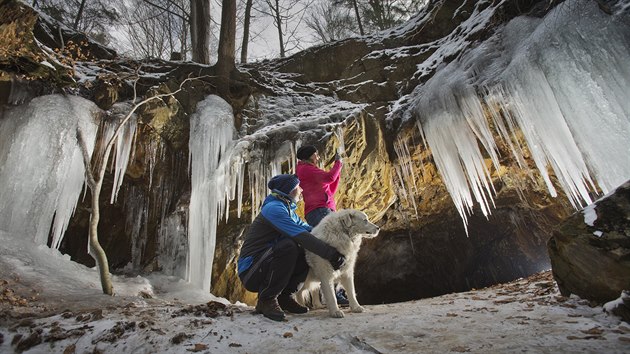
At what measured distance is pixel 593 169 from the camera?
13.9 ft

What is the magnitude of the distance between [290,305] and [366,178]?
432cm

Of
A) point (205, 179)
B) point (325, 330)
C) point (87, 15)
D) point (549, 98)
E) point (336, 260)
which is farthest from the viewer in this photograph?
point (87, 15)

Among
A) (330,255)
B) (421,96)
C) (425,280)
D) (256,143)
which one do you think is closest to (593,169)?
(421,96)

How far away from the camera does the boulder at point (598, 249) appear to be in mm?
2057

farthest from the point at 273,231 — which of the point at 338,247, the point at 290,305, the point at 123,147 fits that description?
the point at 123,147

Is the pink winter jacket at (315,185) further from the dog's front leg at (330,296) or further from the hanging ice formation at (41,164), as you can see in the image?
the hanging ice formation at (41,164)

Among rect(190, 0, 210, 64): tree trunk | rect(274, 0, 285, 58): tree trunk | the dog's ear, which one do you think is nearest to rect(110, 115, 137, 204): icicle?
rect(190, 0, 210, 64): tree trunk

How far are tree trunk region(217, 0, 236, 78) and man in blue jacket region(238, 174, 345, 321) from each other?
5482 millimetres

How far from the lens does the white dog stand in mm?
2539

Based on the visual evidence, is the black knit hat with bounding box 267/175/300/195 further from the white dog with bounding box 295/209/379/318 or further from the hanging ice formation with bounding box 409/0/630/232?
the hanging ice formation with bounding box 409/0/630/232

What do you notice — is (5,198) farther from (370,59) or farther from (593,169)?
(593,169)

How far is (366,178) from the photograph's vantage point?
6.77 m

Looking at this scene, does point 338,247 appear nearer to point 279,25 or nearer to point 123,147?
point 123,147

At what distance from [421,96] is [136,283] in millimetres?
6200
